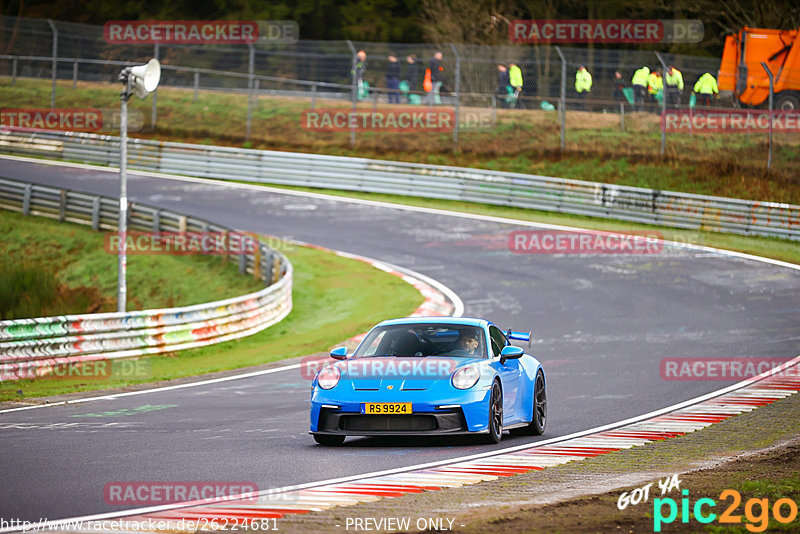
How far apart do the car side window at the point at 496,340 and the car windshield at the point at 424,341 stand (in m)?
0.17

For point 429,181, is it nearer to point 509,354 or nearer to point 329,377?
point 509,354

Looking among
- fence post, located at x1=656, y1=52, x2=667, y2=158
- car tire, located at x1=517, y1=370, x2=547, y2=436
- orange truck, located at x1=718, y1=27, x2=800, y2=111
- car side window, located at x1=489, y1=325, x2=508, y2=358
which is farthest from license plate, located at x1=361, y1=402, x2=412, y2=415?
orange truck, located at x1=718, y1=27, x2=800, y2=111

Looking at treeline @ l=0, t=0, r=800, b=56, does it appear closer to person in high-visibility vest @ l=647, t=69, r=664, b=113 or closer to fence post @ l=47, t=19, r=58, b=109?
person in high-visibility vest @ l=647, t=69, r=664, b=113

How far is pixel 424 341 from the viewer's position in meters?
11.1

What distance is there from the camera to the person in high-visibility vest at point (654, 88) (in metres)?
34.7

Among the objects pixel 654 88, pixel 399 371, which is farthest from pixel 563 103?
pixel 399 371

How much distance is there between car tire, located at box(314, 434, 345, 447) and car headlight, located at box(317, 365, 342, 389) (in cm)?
45

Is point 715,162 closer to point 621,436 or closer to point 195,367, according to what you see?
point 195,367

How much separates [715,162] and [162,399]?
81.6 ft

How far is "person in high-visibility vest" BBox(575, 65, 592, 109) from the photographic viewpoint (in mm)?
35156

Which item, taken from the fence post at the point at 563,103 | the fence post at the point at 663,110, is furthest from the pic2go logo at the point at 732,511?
the fence post at the point at 563,103

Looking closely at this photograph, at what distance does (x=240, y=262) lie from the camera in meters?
26.4

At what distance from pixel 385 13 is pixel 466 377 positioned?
58433 mm

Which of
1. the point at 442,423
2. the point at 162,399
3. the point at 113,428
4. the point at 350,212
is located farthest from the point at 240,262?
the point at 442,423
